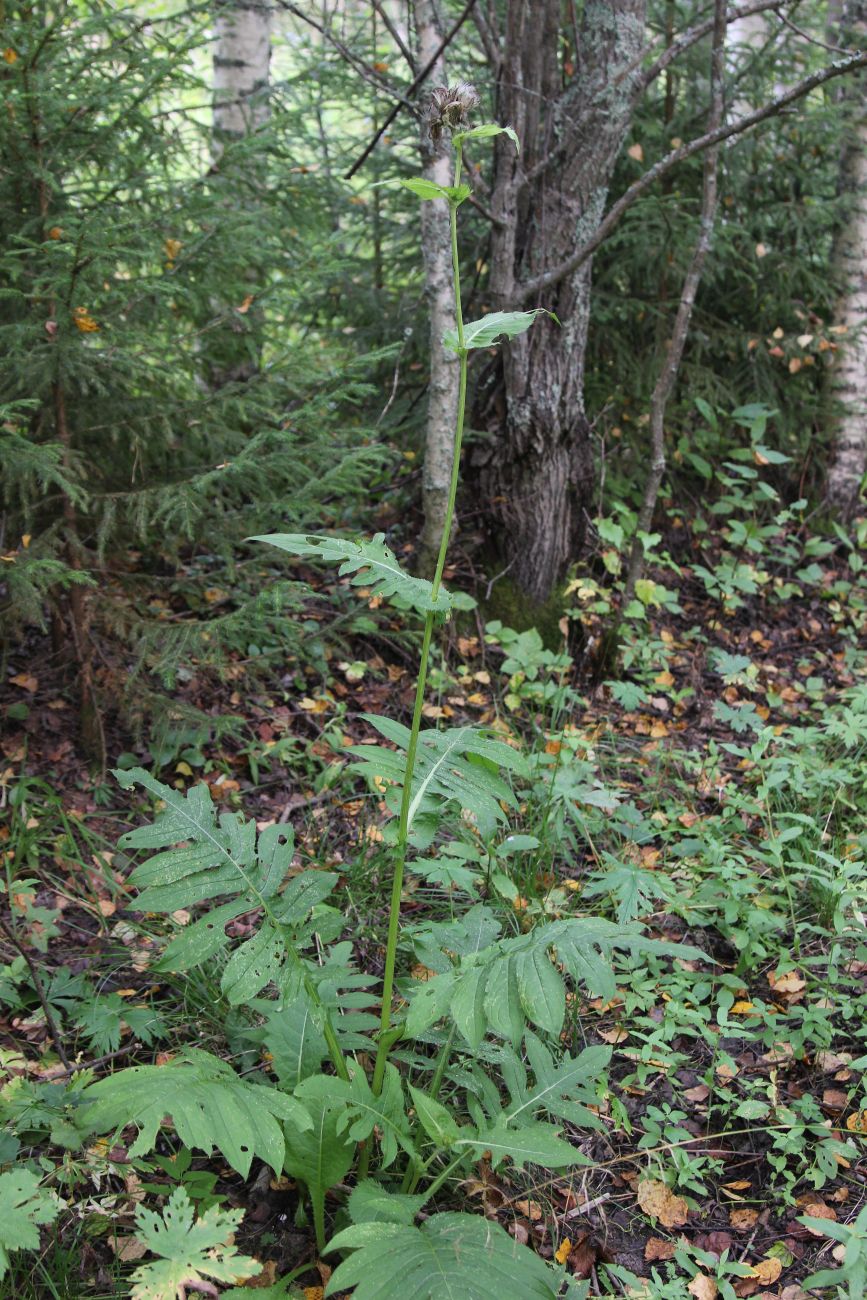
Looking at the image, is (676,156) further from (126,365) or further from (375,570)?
(375,570)

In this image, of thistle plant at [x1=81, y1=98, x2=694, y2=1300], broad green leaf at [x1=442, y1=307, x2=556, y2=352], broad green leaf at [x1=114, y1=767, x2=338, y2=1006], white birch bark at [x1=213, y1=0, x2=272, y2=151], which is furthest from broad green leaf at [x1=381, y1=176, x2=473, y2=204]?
white birch bark at [x1=213, y1=0, x2=272, y2=151]

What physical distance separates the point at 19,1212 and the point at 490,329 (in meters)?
1.82

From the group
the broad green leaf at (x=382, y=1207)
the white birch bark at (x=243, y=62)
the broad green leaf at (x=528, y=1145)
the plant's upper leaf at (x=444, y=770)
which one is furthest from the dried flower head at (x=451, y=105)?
the white birch bark at (x=243, y=62)

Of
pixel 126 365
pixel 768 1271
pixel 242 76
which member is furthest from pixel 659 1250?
pixel 242 76

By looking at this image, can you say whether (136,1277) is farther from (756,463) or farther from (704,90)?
(704,90)

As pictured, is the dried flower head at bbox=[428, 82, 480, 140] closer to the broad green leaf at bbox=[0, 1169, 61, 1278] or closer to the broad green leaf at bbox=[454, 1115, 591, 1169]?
the broad green leaf at bbox=[454, 1115, 591, 1169]

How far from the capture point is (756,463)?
18.7 feet

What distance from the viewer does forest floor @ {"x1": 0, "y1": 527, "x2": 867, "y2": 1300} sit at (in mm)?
2121

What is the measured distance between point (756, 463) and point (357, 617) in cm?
299

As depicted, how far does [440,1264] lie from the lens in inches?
63.1

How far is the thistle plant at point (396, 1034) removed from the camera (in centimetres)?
161

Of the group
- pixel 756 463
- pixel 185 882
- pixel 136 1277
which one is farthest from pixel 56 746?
pixel 756 463

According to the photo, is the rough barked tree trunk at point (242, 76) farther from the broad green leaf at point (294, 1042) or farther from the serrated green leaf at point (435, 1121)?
the serrated green leaf at point (435, 1121)

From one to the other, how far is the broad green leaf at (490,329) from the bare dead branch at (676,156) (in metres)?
2.24
